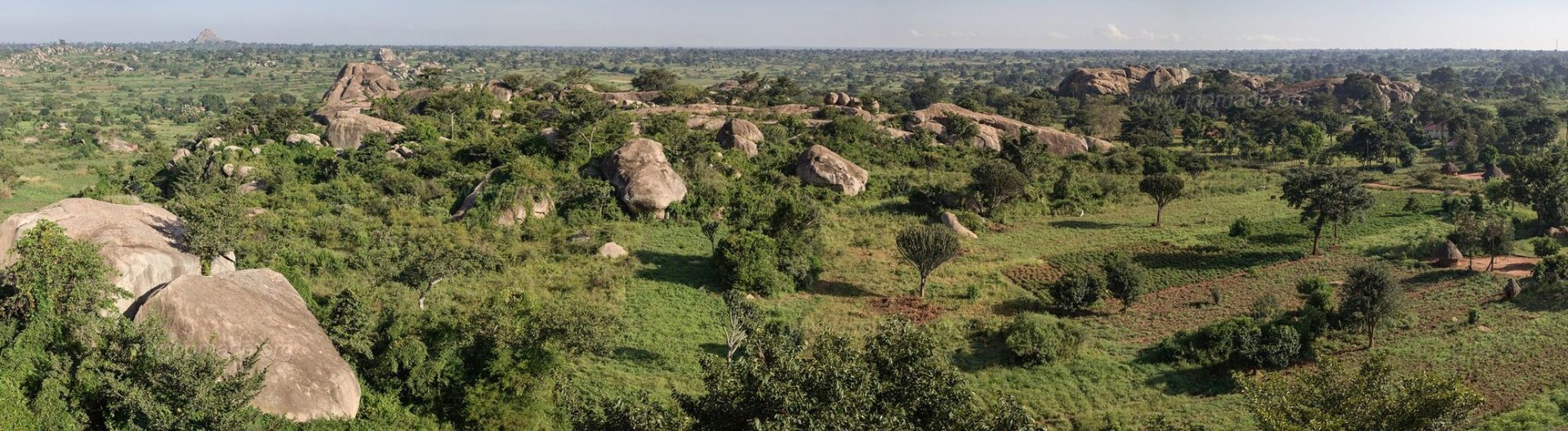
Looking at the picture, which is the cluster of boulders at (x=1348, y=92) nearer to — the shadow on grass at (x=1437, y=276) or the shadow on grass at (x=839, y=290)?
the shadow on grass at (x=1437, y=276)

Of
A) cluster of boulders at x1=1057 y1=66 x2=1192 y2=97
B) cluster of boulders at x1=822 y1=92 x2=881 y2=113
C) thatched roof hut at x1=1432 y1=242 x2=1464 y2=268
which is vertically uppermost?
cluster of boulders at x1=1057 y1=66 x2=1192 y2=97

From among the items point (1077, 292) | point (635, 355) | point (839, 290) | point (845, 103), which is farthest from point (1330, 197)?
point (845, 103)

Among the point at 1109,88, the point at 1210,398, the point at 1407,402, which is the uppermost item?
the point at 1109,88

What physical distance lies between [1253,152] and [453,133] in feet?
243

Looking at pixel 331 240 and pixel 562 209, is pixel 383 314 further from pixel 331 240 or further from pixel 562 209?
pixel 562 209

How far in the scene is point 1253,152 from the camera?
240 ft

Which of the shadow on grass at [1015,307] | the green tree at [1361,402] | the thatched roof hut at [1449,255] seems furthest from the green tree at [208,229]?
the thatched roof hut at [1449,255]

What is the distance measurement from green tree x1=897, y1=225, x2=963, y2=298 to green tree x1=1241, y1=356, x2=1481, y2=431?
17.7 m

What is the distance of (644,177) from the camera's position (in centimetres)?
4469

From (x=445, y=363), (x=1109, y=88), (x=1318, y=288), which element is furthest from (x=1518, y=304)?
(x=1109, y=88)

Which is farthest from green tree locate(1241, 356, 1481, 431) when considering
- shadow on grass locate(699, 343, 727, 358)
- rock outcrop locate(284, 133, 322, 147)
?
rock outcrop locate(284, 133, 322, 147)

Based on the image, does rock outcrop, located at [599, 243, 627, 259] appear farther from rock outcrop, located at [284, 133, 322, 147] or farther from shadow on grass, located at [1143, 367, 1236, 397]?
rock outcrop, located at [284, 133, 322, 147]

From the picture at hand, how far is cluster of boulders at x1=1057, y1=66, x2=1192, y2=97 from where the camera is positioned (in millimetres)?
132625

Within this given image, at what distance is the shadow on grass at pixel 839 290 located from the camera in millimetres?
33969
